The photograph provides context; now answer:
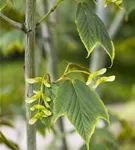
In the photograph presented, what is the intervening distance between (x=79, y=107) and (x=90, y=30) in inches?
5.4

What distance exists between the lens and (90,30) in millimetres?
703

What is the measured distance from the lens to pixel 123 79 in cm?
582

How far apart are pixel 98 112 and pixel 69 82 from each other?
0.07m

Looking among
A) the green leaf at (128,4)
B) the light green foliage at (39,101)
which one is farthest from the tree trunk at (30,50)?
the green leaf at (128,4)

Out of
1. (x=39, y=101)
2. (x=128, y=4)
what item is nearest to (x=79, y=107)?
(x=39, y=101)

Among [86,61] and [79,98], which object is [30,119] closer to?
[79,98]

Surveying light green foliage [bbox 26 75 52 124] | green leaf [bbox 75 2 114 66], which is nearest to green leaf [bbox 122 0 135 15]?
green leaf [bbox 75 2 114 66]

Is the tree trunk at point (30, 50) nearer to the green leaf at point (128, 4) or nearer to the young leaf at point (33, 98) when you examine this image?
the young leaf at point (33, 98)

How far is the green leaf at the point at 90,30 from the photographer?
0.70 m

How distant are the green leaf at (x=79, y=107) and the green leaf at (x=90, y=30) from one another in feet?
0.25

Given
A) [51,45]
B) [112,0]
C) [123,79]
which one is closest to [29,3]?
[112,0]

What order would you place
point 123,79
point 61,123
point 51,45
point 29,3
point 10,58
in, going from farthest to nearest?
point 10,58
point 123,79
point 61,123
point 51,45
point 29,3

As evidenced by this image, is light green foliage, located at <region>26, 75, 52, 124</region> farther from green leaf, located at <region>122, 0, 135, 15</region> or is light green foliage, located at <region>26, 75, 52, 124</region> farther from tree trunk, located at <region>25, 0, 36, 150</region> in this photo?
green leaf, located at <region>122, 0, 135, 15</region>

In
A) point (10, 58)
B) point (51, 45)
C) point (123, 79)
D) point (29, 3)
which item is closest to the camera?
point (29, 3)
